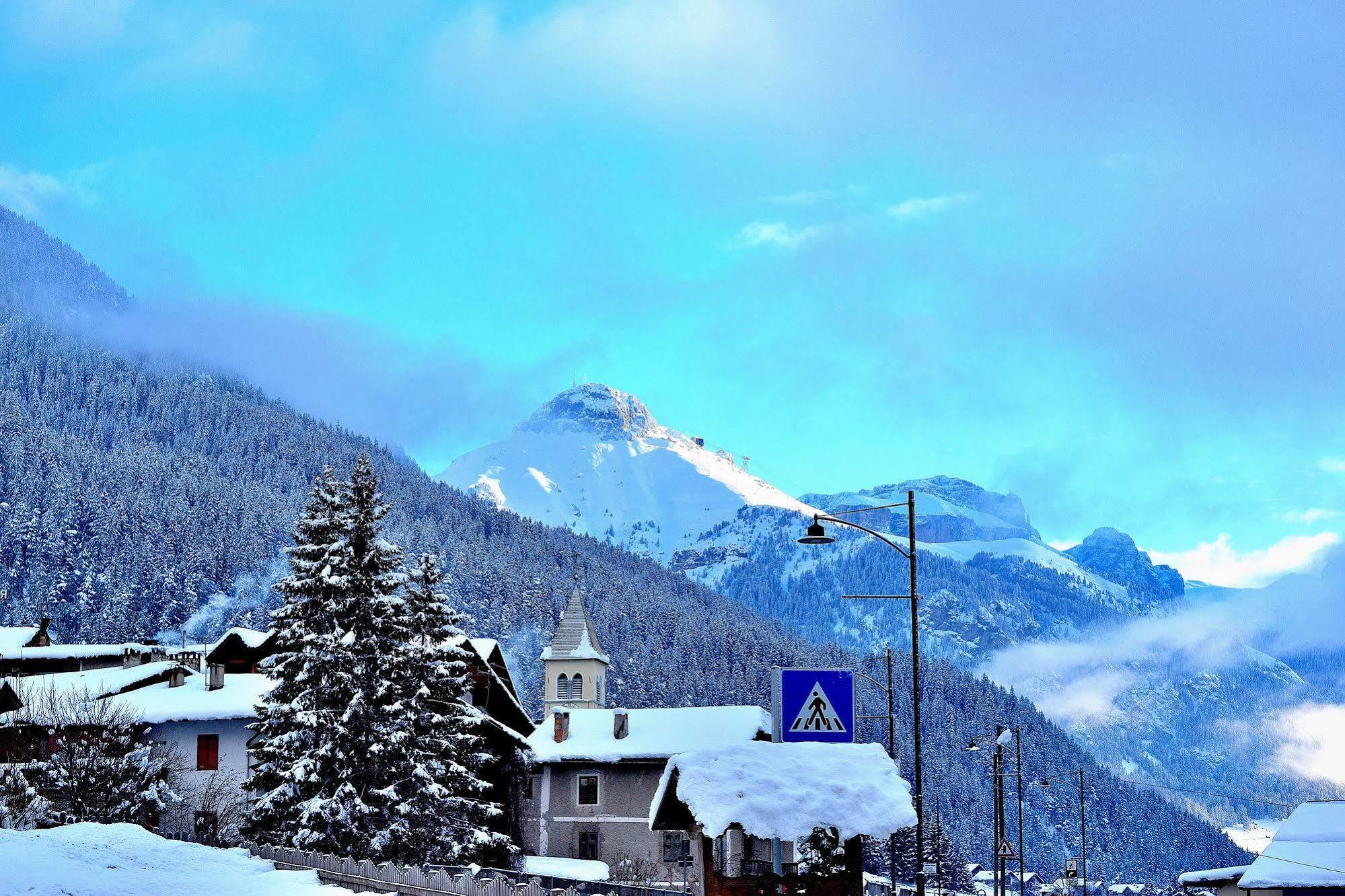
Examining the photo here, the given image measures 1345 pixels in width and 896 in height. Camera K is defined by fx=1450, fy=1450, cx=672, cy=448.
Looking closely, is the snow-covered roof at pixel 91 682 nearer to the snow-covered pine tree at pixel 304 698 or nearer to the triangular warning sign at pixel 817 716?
the snow-covered pine tree at pixel 304 698

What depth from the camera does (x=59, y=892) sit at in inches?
1051

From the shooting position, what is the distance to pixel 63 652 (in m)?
103

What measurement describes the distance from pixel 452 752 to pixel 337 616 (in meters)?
7.20

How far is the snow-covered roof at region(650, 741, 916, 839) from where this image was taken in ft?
86.9

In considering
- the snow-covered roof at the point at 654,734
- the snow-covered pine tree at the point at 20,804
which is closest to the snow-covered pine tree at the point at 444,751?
the snow-covered pine tree at the point at 20,804

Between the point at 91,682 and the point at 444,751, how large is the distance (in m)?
29.0

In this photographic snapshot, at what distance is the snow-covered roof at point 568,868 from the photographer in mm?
51312

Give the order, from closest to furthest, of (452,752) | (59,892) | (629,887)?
1. (59,892)
2. (629,887)
3. (452,752)

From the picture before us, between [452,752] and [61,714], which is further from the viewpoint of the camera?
[61,714]

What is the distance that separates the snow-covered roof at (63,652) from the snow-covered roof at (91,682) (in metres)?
25.8

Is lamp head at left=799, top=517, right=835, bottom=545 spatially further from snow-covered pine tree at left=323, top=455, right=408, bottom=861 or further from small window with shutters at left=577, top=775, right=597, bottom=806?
small window with shutters at left=577, top=775, right=597, bottom=806

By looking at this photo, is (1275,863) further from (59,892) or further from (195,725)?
(195,725)

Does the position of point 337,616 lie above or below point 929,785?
above

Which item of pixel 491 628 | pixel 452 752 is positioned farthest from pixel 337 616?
pixel 491 628
